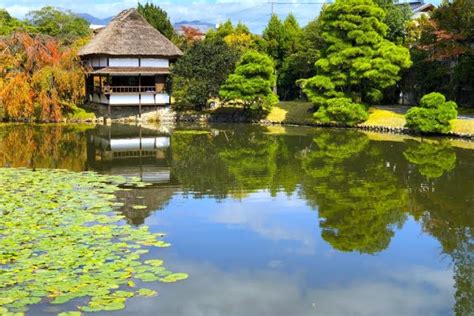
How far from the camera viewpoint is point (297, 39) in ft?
124

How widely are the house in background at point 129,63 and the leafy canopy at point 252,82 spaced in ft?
13.5

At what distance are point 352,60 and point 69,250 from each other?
853 inches

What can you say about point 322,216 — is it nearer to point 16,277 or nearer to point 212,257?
point 212,257

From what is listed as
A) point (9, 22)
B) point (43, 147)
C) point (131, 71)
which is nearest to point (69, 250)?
point (43, 147)

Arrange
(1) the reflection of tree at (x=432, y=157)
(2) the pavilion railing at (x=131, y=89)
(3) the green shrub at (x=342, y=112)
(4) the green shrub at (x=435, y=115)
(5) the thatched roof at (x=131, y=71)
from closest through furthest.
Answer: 1. (1) the reflection of tree at (x=432, y=157)
2. (4) the green shrub at (x=435, y=115)
3. (3) the green shrub at (x=342, y=112)
4. (5) the thatched roof at (x=131, y=71)
5. (2) the pavilion railing at (x=131, y=89)

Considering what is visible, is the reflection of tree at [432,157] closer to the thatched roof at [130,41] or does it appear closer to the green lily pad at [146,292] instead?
the green lily pad at [146,292]

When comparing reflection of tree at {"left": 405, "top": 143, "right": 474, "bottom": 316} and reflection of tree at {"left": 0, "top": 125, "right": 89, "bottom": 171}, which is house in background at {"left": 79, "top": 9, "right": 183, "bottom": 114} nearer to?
reflection of tree at {"left": 0, "top": 125, "right": 89, "bottom": 171}

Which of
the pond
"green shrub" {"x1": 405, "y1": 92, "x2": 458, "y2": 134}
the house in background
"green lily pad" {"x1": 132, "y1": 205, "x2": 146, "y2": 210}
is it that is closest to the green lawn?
the house in background

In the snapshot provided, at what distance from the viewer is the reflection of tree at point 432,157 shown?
54.1 ft

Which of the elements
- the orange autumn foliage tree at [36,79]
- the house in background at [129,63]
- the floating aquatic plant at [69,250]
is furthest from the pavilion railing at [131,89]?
the floating aquatic plant at [69,250]

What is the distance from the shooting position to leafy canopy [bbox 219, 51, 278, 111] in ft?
96.7

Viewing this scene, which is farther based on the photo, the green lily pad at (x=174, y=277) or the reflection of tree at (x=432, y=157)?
the reflection of tree at (x=432, y=157)

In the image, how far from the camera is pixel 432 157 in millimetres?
18906

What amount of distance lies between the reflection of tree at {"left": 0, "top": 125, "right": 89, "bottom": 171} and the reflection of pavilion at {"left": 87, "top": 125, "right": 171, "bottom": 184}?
50 cm
